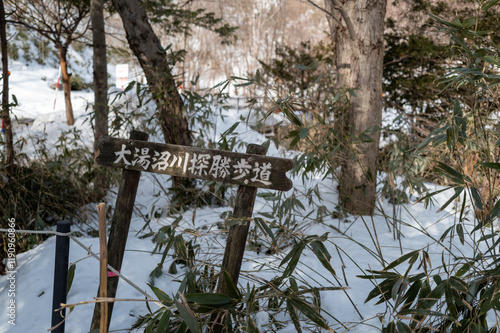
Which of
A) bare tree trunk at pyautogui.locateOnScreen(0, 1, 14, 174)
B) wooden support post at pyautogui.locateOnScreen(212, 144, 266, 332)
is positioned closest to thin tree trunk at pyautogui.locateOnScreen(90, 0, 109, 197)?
bare tree trunk at pyautogui.locateOnScreen(0, 1, 14, 174)

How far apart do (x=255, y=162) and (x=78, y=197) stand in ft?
7.85

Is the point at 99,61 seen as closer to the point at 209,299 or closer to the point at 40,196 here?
the point at 40,196

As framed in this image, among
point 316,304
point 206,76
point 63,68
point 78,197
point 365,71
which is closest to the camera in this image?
point 316,304

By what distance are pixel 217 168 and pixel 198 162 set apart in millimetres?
90

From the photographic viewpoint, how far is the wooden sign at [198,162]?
63.3 inches

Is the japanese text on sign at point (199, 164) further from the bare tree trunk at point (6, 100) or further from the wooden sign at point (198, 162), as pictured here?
the bare tree trunk at point (6, 100)

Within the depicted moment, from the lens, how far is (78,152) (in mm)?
4090

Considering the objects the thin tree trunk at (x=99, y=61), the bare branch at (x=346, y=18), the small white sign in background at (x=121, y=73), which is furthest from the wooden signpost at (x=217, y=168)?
the small white sign in background at (x=121, y=73)

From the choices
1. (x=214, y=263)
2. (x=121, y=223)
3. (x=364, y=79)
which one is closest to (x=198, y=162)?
(x=121, y=223)

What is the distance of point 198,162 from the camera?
1694 millimetres

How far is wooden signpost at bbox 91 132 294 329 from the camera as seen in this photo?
63.4 inches

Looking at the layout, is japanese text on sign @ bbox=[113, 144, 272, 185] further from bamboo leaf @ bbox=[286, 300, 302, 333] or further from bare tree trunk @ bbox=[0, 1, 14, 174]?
bare tree trunk @ bbox=[0, 1, 14, 174]

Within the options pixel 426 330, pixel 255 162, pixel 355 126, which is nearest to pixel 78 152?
pixel 355 126

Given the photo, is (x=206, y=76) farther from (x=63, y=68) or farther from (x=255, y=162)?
(x=255, y=162)
